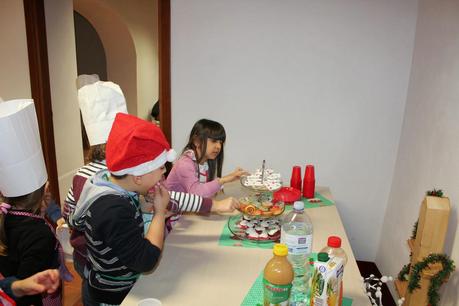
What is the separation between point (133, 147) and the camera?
1.11 m

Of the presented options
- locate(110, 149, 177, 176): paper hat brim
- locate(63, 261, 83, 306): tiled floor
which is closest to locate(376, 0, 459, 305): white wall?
locate(110, 149, 177, 176): paper hat brim

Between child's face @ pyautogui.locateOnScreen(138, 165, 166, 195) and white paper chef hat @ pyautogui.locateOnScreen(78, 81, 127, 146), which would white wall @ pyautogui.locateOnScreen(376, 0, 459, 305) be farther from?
white paper chef hat @ pyautogui.locateOnScreen(78, 81, 127, 146)

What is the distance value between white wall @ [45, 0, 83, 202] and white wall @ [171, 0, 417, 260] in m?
1.14

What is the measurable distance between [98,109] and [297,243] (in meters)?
0.93

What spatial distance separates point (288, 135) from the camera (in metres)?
2.38

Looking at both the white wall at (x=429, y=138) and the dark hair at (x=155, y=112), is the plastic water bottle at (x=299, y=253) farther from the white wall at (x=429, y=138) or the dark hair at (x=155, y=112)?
the dark hair at (x=155, y=112)

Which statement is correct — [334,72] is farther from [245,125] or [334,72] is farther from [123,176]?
[123,176]

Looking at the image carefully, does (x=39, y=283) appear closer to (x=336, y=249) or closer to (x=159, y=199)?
(x=159, y=199)

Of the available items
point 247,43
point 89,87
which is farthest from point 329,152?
point 89,87

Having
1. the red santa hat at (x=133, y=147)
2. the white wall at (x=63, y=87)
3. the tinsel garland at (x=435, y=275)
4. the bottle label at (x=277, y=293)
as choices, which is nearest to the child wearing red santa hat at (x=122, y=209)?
the red santa hat at (x=133, y=147)

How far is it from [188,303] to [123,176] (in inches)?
16.7

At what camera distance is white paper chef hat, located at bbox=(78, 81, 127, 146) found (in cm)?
151

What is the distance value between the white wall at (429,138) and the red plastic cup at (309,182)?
0.50 metres

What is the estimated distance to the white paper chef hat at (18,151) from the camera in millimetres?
1238
